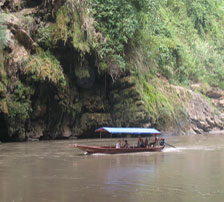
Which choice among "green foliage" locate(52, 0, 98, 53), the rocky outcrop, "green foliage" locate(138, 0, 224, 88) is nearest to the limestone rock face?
the rocky outcrop

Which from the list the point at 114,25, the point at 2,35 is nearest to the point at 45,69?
the point at 2,35

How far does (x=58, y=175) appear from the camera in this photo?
1108 centimetres

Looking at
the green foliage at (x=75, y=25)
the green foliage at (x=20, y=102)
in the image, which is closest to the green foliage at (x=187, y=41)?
the green foliage at (x=75, y=25)

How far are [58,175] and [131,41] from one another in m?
17.1

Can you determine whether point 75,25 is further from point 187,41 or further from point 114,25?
point 187,41

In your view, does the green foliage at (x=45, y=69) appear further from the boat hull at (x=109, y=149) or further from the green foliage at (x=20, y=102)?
the boat hull at (x=109, y=149)

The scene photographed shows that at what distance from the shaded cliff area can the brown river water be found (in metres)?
6.71

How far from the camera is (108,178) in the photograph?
10695mm

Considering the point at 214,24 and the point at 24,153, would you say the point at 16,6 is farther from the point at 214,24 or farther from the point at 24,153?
the point at 214,24

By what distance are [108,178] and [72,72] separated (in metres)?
15.5

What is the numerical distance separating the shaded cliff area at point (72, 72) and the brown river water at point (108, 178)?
6.71 meters

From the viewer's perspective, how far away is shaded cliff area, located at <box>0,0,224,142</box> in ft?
70.9

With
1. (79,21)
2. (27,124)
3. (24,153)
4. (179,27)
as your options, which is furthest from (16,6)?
(179,27)

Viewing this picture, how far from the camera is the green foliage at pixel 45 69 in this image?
2166 centimetres
